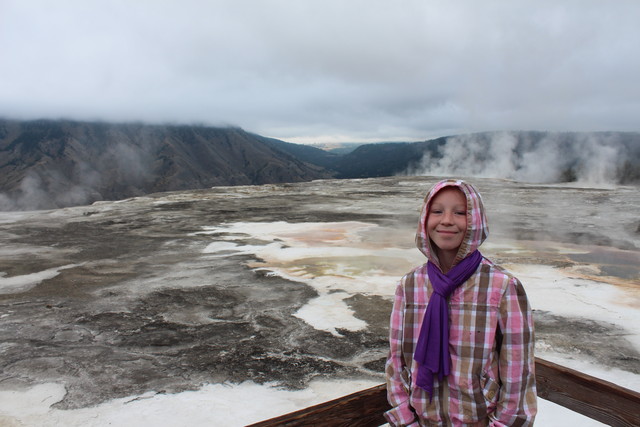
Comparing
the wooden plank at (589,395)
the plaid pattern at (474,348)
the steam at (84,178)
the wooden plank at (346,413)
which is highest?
the plaid pattern at (474,348)

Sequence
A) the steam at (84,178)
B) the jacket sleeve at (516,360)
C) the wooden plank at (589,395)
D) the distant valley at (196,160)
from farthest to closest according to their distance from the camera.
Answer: the steam at (84,178) → the distant valley at (196,160) → the wooden plank at (589,395) → the jacket sleeve at (516,360)

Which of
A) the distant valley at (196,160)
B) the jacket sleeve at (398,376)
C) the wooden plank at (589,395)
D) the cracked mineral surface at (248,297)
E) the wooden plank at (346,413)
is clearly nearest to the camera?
the jacket sleeve at (398,376)

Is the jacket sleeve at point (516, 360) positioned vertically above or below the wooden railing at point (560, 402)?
above

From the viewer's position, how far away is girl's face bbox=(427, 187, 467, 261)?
1.68 metres

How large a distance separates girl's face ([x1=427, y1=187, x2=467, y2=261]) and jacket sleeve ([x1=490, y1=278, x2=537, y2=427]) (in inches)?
9.2

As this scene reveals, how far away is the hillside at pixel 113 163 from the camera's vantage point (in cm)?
8788

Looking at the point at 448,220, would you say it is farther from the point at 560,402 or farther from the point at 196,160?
the point at 196,160

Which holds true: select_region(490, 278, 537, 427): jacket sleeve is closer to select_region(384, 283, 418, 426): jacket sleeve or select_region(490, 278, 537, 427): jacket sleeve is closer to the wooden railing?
select_region(384, 283, 418, 426): jacket sleeve

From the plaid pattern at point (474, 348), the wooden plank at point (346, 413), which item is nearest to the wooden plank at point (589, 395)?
the plaid pattern at point (474, 348)

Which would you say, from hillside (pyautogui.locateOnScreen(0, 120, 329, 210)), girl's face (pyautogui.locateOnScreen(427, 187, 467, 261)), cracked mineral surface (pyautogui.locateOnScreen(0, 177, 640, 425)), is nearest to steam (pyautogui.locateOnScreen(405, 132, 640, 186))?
cracked mineral surface (pyautogui.locateOnScreen(0, 177, 640, 425))

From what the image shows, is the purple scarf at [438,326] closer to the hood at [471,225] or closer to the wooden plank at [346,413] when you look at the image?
the hood at [471,225]

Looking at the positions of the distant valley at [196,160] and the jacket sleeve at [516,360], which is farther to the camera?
the distant valley at [196,160]

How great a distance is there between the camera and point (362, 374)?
13.8 feet

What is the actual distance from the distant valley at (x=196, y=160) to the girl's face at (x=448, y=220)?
30.7 meters
